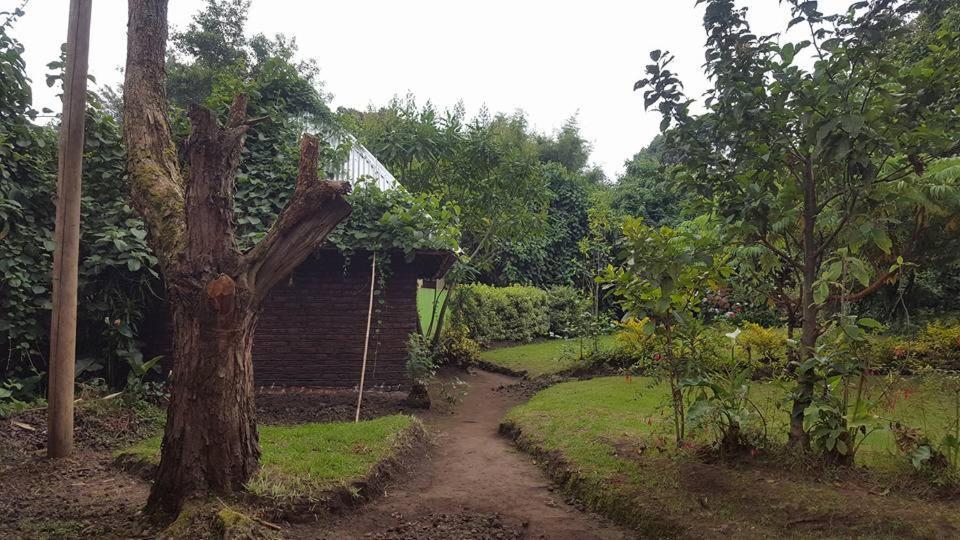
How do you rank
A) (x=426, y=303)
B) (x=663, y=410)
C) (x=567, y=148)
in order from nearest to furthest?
(x=663, y=410), (x=426, y=303), (x=567, y=148)

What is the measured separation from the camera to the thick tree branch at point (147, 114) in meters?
4.72

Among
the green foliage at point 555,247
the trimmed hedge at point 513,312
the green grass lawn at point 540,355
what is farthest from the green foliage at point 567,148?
the green grass lawn at point 540,355

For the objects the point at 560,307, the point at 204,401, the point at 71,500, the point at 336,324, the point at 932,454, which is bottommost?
the point at 71,500

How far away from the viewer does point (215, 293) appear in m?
3.79

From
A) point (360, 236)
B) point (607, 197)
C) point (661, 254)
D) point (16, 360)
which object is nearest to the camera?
point (661, 254)

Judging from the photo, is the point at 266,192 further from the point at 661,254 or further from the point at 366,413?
the point at 661,254

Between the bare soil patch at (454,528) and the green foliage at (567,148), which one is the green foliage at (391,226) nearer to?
the bare soil patch at (454,528)

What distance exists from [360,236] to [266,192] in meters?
1.69

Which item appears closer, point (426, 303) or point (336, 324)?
point (336, 324)

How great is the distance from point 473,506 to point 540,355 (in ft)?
31.0

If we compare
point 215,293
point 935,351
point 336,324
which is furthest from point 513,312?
point 215,293

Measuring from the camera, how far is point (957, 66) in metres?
3.90

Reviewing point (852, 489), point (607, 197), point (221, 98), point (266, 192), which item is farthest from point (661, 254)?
point (607, 197)

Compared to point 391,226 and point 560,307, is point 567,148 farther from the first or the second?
point 391,226
